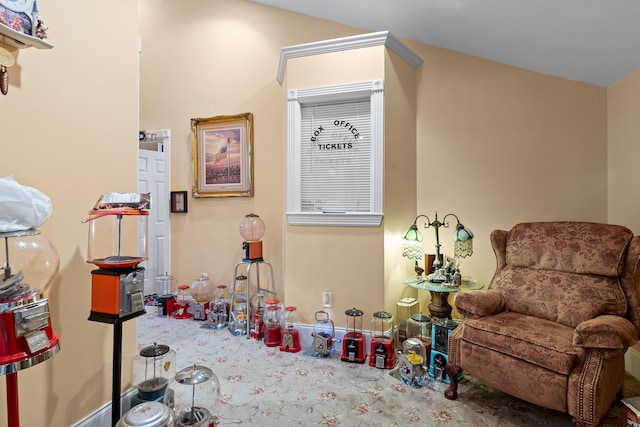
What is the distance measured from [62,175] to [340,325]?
7.87ft

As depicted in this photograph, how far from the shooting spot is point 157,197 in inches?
175

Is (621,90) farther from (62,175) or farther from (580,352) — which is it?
(62,175)

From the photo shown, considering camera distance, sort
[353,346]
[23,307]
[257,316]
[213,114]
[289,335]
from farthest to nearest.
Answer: [213,114] → [257,316] → [289,335] → [353,346] → [23,307]

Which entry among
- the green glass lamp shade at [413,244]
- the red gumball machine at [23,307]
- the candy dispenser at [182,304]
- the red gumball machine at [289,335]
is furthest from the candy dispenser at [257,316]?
the red gumball machine at [23,307]

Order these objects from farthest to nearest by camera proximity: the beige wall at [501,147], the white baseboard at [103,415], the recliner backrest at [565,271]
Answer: the beige wall at [501,147] < the recliner backrest at [565,271] < the white baseboard at [103,415]

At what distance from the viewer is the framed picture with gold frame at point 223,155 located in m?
4.07

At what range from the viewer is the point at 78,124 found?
1.69 meters

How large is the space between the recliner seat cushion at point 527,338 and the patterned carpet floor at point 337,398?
17.3 inches

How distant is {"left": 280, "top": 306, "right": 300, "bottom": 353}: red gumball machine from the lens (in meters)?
3.08

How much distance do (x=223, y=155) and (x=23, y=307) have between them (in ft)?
10.5

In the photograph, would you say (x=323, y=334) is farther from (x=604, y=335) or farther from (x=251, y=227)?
(x=604, y=335)

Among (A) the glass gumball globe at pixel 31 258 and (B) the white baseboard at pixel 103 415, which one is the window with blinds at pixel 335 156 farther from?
(A) the glass gumball globe at pixel 31 258

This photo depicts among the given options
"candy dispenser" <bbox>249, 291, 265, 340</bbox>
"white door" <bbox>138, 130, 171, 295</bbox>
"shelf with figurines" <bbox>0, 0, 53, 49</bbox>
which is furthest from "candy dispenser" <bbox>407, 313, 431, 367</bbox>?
"white door" <bbox>138, 130, 171, 295</bbox>

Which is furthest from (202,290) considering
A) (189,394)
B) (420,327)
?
(420,327)
